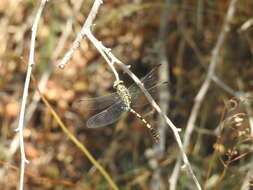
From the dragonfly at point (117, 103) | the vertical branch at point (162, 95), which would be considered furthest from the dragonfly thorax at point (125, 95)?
the vertical branch at point (162, 95)

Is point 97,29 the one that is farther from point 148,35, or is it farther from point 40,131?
point 40,131

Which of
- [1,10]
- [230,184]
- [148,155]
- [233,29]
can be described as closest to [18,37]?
[1,10]

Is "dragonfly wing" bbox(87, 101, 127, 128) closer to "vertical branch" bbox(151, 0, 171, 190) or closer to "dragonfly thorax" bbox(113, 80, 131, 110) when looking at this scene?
"dragonfly thorax" bbox(113, 80, 131, 110)

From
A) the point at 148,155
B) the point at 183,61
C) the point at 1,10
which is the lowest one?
the point at 148,155

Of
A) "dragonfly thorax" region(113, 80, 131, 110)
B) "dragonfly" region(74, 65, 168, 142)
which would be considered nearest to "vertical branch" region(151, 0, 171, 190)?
"dragonfly" region(74, 65, 168, 142)

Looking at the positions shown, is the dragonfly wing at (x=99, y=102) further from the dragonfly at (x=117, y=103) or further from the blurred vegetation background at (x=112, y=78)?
the blurred vegetation background at (x=112, y=78)

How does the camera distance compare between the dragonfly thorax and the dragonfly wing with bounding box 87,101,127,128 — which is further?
the dragonfly wing with bounding box 87,101,127,128
